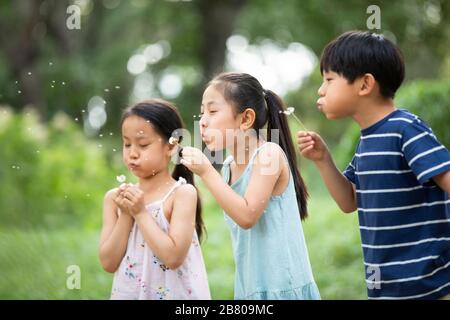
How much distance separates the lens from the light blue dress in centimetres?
244

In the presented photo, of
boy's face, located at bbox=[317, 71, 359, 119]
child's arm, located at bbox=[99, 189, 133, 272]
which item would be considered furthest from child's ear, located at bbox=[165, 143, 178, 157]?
boy's face, located at bbox=[317, 71, 359, 119]

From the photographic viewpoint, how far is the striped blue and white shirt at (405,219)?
7.21 feet

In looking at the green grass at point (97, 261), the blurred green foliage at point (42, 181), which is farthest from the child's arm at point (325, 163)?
the blurred green foliage at point (42, 181)

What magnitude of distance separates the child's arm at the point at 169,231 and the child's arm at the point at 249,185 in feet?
0.51

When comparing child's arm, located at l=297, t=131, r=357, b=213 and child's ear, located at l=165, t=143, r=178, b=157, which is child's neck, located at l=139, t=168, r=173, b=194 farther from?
child's arm, located at l=297, t=131, r=357, b=213

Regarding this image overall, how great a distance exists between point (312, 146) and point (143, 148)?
23.3 inches

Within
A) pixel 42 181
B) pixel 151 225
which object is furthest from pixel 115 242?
pixel 42 181

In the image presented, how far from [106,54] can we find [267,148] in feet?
44.9

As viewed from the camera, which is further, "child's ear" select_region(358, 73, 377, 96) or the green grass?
the green grass

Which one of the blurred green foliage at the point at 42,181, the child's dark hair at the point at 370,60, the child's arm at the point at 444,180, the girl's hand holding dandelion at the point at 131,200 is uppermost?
the blurred green foliage at the point at 42,181

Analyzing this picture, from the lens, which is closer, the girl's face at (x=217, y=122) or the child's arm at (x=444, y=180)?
the child's arm at (x=444, y=180)

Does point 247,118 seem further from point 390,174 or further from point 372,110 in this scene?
point 390,174

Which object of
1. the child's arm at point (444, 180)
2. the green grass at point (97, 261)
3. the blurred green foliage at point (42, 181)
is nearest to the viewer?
the child's arm at point (444, 180)

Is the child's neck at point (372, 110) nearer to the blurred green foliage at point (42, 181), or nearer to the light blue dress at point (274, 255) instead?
the light blue dress at point (274, 255)
